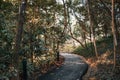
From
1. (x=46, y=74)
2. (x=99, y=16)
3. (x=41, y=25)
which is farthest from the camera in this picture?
(x=99, y=16)

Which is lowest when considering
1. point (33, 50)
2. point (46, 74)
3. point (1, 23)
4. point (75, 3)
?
point (46, 74)

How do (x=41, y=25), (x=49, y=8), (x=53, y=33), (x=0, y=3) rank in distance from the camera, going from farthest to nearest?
(x=49, y=8) → (x=53, y=33) → (x=41, y=25) → (x=0, y=3)

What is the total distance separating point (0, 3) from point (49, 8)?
14.1 m

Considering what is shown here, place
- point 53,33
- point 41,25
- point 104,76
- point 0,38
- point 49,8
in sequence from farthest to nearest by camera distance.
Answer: point 49,8
point 53,33
point 41,25
point 104,76
point 0,38

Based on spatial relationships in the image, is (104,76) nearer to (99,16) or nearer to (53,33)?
(53,33)

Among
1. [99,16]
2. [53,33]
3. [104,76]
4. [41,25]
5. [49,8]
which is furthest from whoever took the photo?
[99,16]

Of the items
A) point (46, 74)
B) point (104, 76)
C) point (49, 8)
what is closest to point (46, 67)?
point (46, 74)

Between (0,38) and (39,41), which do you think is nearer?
(0,38)

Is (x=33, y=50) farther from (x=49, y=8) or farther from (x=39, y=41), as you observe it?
(x=49, y=8)

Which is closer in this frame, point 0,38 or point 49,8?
point 0,38

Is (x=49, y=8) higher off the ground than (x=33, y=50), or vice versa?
(x=49, y=8)

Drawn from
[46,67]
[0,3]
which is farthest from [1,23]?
[46,67]

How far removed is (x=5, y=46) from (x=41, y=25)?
278 inches

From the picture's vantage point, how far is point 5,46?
12555mm
